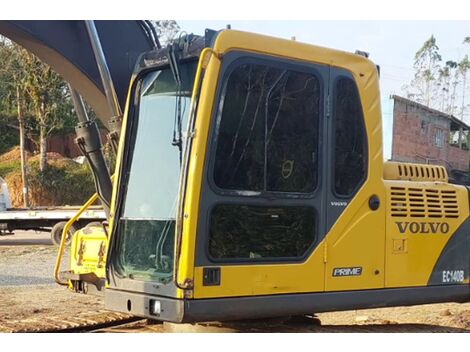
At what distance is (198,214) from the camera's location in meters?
4.24

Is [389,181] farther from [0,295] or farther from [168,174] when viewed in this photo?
[0,295]

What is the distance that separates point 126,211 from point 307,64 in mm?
1748

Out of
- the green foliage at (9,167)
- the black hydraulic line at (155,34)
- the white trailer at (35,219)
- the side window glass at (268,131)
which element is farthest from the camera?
the green foliage at (9,167)

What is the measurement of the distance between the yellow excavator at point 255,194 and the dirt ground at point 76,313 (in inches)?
21.0

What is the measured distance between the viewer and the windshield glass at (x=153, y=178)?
4.49 m

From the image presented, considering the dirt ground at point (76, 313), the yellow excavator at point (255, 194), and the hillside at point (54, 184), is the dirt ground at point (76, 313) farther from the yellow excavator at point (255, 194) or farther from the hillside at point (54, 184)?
the hillside at point (54, 184)

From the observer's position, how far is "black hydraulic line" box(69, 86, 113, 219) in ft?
18.3

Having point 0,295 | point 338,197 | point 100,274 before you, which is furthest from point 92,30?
point 0,295

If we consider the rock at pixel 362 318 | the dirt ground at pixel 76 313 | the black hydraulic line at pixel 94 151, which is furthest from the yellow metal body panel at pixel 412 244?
the black hydraulic line at pixel 94 151

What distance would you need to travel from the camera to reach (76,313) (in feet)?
23.8

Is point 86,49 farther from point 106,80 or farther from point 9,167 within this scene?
point 9,167

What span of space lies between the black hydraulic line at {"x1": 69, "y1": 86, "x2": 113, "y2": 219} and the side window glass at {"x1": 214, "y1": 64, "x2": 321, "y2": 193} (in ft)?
5.26

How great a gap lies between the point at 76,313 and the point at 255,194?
12.0 ft

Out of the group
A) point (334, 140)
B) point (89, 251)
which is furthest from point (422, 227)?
point (89, 251)
